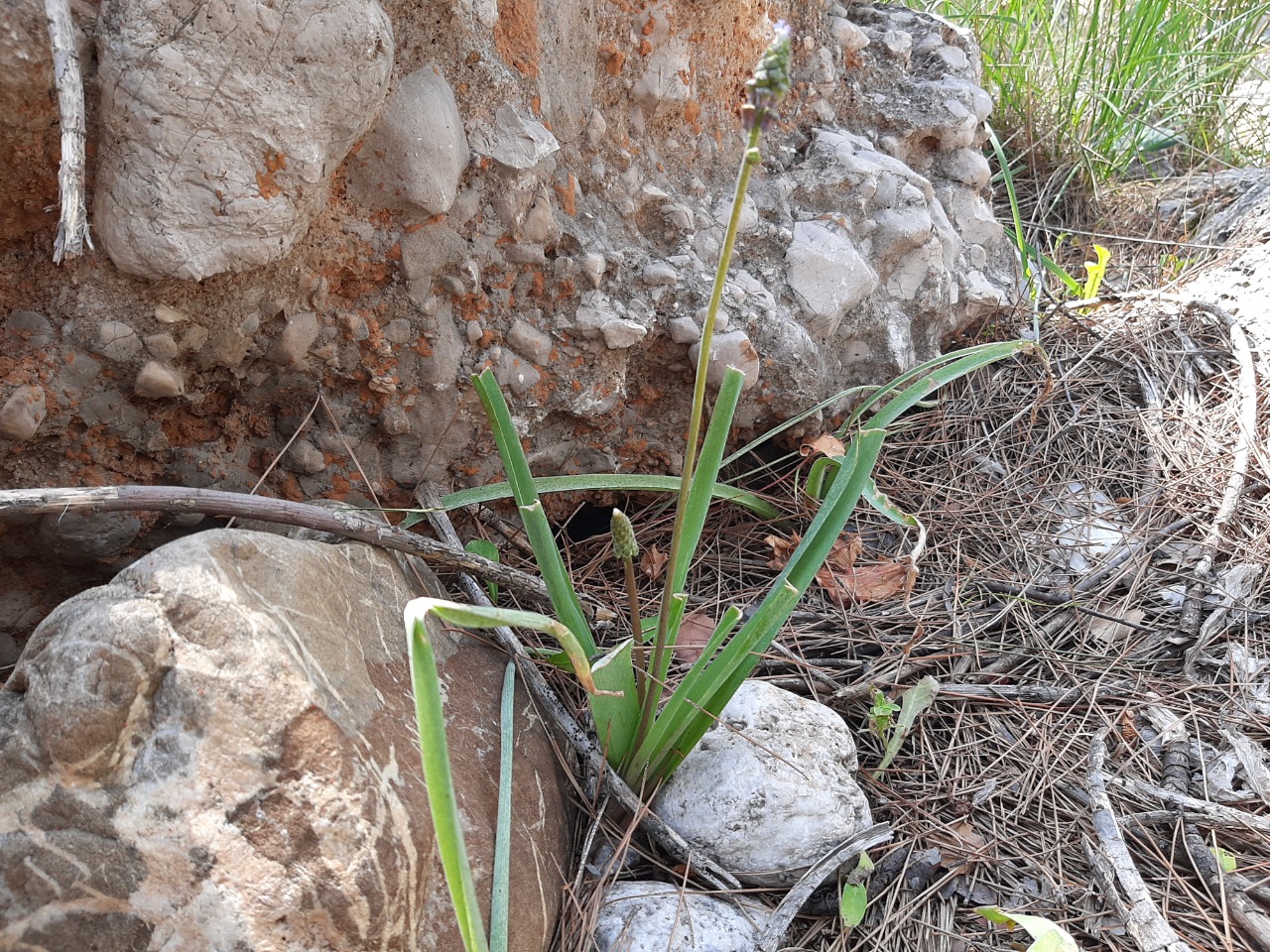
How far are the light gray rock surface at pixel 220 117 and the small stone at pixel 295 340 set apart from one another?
0.14 metres

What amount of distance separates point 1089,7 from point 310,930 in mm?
3536

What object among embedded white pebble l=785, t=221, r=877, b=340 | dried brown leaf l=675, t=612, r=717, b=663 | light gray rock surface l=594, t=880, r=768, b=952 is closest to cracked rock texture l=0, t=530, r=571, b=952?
light gray rock surface l=594, t=880, r=768, b=952

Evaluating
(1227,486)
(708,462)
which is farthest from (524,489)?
(1227,486)

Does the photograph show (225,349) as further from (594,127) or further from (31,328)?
(594,127)

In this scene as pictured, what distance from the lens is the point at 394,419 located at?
5.09ft

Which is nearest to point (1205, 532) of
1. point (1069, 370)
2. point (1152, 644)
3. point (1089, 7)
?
point (1152, 644)

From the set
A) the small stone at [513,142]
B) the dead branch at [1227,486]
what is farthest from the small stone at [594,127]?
the dead branch at [1227,486]

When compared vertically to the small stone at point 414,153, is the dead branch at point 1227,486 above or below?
below

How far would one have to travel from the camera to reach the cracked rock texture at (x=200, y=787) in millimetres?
928

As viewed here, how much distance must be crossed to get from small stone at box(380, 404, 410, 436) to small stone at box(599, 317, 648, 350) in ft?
1.25

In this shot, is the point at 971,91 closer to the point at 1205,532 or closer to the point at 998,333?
the point at 998,333

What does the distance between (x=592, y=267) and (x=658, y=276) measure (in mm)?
144

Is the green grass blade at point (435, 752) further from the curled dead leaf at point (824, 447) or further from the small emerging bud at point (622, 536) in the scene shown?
the curled dead leaf at point (824, 447)

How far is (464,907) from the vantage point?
2.68 feet
